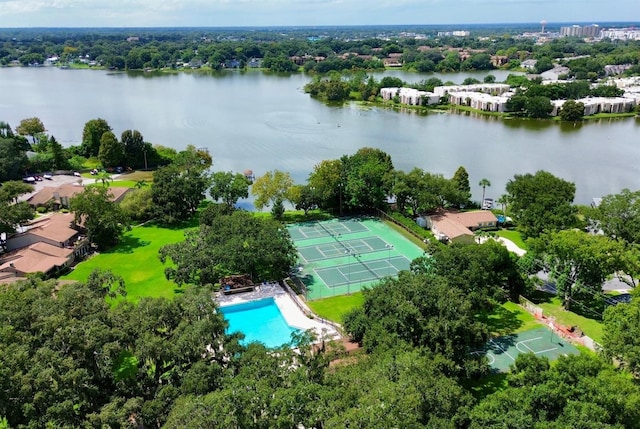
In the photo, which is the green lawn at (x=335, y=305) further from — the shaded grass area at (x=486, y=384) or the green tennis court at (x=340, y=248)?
the shaded grass area at (x=486, y=384)

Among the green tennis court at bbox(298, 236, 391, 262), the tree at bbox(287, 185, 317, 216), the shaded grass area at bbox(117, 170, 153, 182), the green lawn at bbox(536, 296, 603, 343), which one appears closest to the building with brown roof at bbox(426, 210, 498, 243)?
the green tennis court at bbox(298, 236, 391, 262)

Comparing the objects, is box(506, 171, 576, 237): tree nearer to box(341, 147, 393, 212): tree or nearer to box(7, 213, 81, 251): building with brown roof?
box(341, 147, 393, 212): tree

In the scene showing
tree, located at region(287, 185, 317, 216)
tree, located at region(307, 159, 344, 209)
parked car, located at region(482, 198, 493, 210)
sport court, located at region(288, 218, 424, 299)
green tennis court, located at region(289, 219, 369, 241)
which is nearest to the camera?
sport court, located at region(288, 218, 424, 299)

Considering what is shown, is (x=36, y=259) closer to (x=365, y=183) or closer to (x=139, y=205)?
(x=139, y=205)

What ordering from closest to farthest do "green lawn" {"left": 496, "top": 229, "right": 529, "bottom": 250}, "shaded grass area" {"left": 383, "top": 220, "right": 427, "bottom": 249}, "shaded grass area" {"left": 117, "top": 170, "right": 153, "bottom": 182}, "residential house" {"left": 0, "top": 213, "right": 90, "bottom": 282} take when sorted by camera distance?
"residential house" {"left": 0, "top": 213, "right": 90, "bottom": 282} → "shaded grass area" {"left": 383, "top": 220, "right": 427, "bottom": 249} → "green lawn" {"left": 496, "top": 229, "right": 529, "bottom": 250} → "shaded grass area" {"left": 117, "top": 170, "right": 153, "bottom": 182}

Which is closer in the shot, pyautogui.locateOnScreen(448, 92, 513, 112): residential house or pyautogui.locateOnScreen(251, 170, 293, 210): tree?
pyautogui.locateOnScreen(251, 170, 293, 210): tree

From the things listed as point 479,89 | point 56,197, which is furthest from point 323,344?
point 479,89
